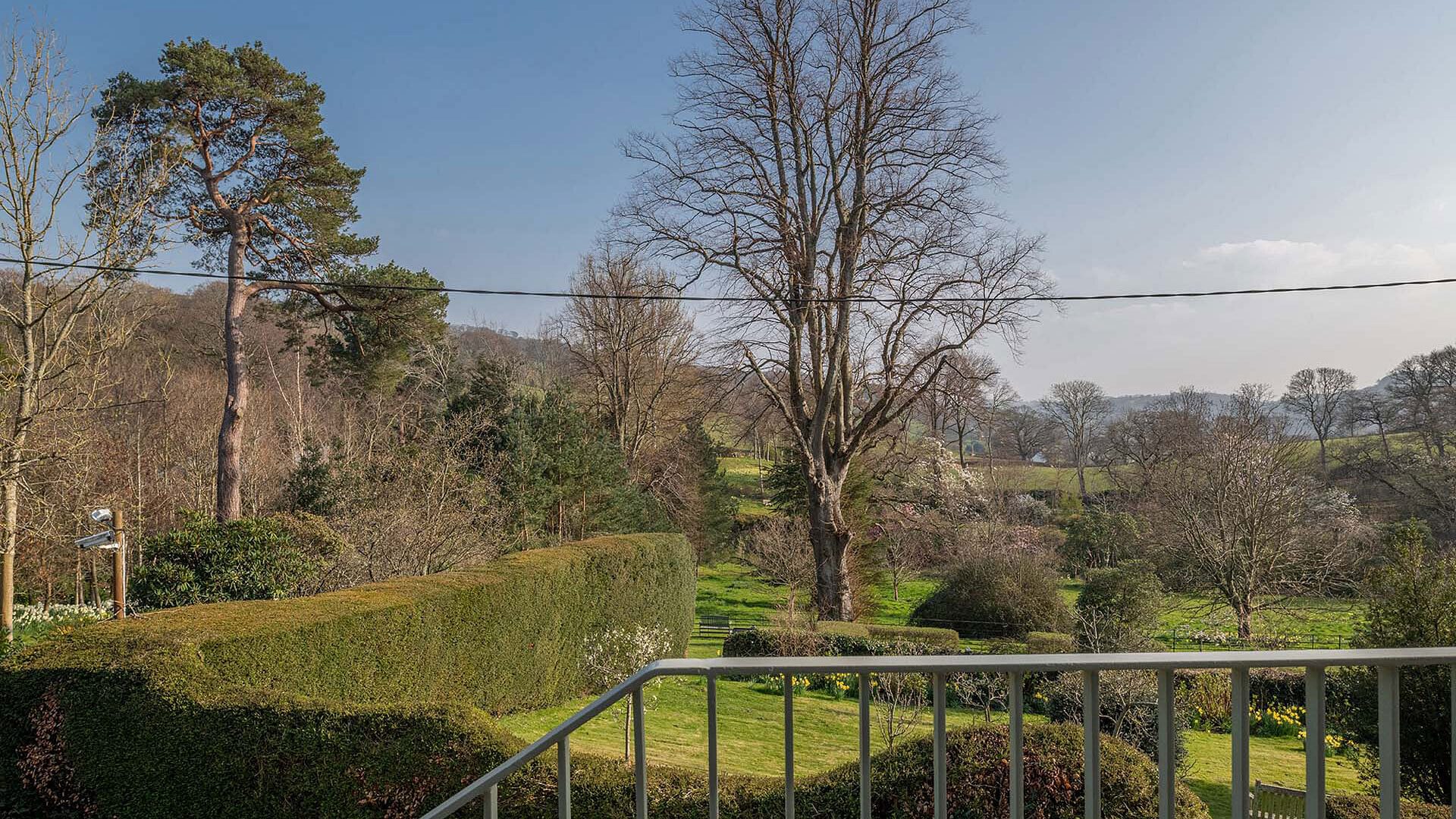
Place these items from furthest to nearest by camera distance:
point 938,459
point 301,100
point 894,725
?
point 938,459, point 301,100, point 894,725

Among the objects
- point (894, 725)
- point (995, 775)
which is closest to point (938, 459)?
point (894, 725)

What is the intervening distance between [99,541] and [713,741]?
9.57 metres

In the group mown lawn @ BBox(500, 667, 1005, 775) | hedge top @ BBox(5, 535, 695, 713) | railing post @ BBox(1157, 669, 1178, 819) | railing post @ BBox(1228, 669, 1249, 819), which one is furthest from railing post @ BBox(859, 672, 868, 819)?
mown lawn @ BBox(500, 667, 1005, 775)

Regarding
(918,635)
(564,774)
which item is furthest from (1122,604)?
(564,774)

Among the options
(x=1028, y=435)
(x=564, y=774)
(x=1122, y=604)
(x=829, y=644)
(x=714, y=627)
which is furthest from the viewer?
(x=1028, y=435)

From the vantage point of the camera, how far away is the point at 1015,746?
1327 mm

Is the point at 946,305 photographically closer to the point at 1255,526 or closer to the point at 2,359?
the point at 1255,526

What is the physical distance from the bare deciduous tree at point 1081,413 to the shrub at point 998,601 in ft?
62.8

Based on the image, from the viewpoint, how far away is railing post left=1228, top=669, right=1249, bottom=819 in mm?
1229

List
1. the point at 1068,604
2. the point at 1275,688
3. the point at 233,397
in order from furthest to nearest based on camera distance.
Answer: the point at 1068,604
the point at 233,397
the point at 1275,688

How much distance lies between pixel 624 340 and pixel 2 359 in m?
16.6

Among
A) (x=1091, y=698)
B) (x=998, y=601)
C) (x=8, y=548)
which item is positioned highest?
(x=1091, y=698)

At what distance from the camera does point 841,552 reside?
15.1m

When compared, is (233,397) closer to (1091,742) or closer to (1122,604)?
(1091,742)
